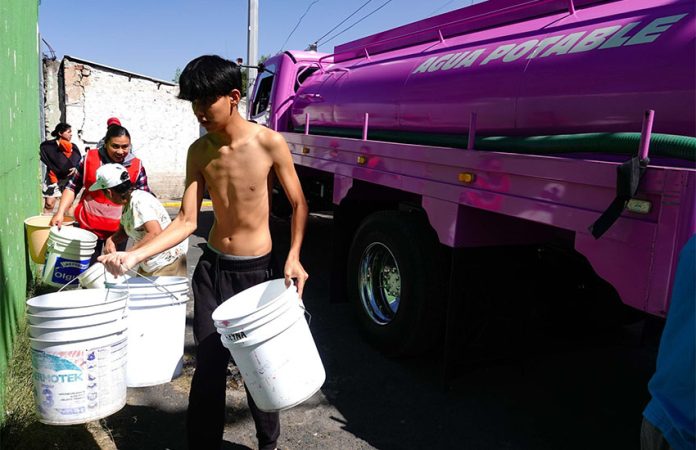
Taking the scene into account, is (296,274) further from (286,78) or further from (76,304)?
(286,78)

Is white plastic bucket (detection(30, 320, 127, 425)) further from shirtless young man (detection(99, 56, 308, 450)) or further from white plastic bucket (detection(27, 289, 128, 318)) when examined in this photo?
shirtless young man (detection(99, 56, 308, 450))

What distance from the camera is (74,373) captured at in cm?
203

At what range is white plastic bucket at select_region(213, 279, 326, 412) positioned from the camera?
2.10 meters

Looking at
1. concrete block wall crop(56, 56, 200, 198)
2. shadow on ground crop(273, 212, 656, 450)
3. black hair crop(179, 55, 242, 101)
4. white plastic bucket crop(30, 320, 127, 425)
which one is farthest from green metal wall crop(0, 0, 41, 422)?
concrete block wall crop(56, 56, 200, 198)

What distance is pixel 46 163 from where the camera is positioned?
9.12 meters

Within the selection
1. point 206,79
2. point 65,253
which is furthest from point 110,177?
point 206,79

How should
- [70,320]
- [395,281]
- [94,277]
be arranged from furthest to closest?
[395,281]
[94,277]
[70,320]

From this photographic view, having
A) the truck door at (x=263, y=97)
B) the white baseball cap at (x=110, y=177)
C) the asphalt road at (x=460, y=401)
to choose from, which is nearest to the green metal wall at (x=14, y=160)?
the white baseball cap at (x=110, y=177)

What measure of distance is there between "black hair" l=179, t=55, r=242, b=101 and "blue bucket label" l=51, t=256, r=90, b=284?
7.10ft

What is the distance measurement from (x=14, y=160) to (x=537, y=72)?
3.43 m

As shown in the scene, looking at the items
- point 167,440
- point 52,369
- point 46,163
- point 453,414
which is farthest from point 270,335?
point 46,163

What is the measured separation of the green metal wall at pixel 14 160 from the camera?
304 cm

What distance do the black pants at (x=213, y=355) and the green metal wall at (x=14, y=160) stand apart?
0.88m

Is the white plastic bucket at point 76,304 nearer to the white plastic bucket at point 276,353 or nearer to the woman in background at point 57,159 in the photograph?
the white plastic bucket at point 276,353
